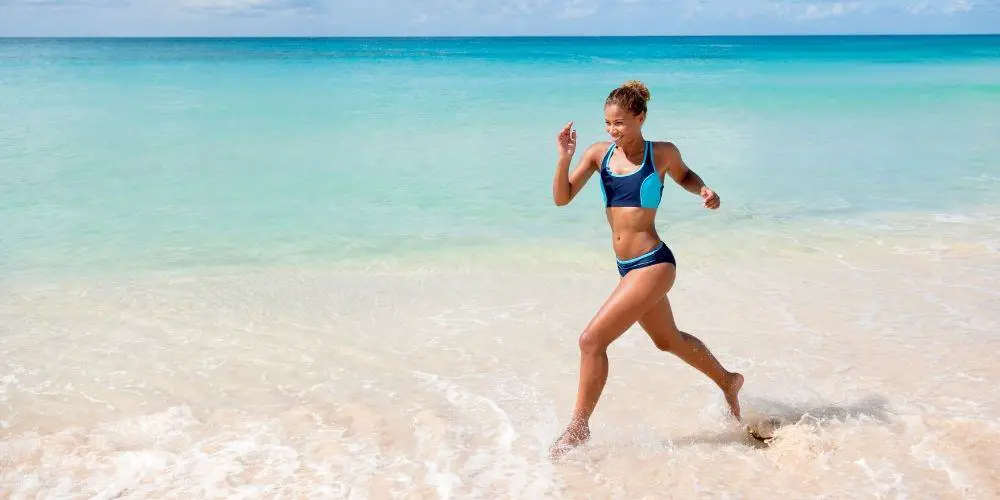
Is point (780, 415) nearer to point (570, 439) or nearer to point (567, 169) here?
point (570, 439)

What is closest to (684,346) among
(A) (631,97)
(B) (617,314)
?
(B) (617,314)

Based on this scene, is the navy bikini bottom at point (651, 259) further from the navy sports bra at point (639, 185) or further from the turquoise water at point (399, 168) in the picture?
the turquoise water at point (399, 168)

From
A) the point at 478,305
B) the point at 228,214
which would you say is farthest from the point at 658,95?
the point at 478,305

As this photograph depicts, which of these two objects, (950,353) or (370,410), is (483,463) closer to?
(370,410)

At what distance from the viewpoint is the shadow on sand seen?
4.51 metres


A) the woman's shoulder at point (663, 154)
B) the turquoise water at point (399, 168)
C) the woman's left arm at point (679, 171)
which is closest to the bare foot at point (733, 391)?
the woman's left arm at point (679, 171)

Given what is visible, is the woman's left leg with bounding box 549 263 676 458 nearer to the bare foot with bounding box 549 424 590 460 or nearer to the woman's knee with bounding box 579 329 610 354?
the woman's knee with bounding box 579 329 610 354

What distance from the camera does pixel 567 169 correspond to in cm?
404

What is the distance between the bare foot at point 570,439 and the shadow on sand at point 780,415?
549 millimetres

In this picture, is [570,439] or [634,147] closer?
[634,147]

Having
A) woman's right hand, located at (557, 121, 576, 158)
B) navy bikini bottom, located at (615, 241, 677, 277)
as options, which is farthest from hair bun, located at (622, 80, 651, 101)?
navy bikini bottom, located at (615, 241, 677, 277)

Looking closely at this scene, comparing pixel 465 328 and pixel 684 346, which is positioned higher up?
pixel 684 346

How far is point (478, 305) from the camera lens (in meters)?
6.87

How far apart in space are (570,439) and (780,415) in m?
1.30
